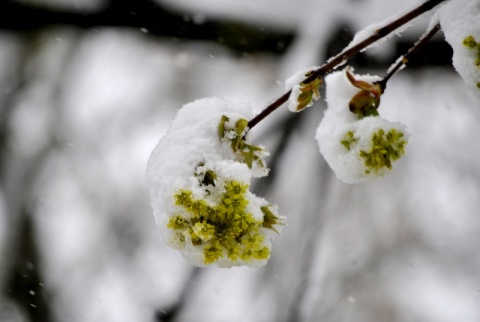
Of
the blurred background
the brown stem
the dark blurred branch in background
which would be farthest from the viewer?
the blurred background

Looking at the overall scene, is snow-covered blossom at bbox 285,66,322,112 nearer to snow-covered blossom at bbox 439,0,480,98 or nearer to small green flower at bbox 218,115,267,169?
small green flower at bbox 218,115,267,169

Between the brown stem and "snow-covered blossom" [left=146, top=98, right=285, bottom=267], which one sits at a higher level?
the brown stem

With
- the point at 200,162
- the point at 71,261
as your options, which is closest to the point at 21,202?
the point at 71,261

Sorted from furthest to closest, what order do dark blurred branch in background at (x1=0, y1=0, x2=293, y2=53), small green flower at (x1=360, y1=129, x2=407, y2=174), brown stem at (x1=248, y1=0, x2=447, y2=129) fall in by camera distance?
dark blurred branch in background at (x1=0, y1=0, x2=293, y2=53) → small green flower at (x1=360, y1=129, x2=407, y2=174) → brown stem at (x1=248, y1=0, x2=447, y2=129)

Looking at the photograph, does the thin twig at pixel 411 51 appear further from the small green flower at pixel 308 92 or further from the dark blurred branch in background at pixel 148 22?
the dark blurred branch in background at pixel 148 22

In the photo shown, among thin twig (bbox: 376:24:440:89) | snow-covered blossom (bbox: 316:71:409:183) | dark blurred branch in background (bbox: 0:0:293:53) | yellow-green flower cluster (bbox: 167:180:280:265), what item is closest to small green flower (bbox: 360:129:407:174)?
snow-covered blossom (bbox: 316:71:409:183)

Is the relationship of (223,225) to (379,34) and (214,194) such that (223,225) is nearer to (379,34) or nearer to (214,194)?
(214,194)
